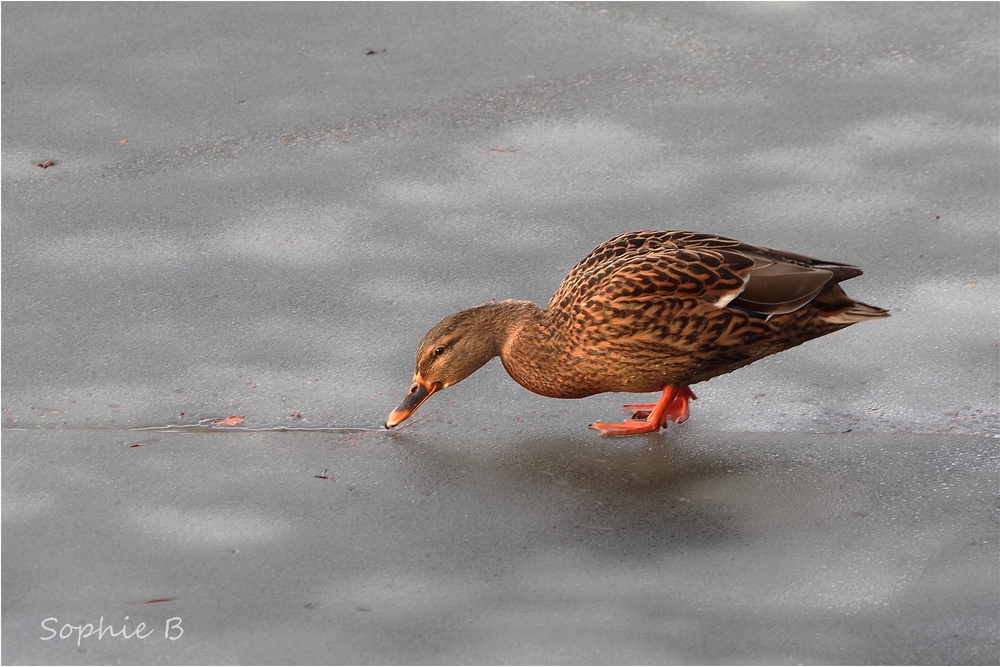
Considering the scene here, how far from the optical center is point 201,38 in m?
6.99

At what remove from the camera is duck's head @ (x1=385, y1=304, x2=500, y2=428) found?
4293mm

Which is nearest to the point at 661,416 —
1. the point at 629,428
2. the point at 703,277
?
the point at 629,428

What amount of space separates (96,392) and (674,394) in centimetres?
210

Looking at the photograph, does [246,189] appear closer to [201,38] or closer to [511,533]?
[201,38]

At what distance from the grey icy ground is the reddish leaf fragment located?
0.04 m

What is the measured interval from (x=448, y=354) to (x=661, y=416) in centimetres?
78

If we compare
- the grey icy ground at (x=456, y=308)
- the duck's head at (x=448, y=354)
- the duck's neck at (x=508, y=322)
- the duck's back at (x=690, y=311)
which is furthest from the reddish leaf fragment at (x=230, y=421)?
the duck's back at (x=690, y=311)

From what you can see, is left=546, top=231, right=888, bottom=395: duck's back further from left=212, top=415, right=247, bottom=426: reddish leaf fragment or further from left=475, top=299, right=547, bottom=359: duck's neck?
left=212, top=415, right=247, bottom=426: reddish leaf fragment

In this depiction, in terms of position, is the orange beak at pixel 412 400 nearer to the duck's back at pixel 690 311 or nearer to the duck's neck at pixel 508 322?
the duck's neck at pixel 508 322

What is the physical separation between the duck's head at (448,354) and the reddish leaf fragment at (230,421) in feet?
1.70

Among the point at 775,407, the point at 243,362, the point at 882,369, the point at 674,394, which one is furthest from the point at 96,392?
the point at 882,369

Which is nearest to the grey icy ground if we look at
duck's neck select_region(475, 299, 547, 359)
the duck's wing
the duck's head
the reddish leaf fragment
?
the reddish leaf fragment

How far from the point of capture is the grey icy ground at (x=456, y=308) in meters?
3.61

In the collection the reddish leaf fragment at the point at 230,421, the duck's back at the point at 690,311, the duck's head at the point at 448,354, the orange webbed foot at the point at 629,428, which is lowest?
the reddish leaf fragment at the point at 230,421
